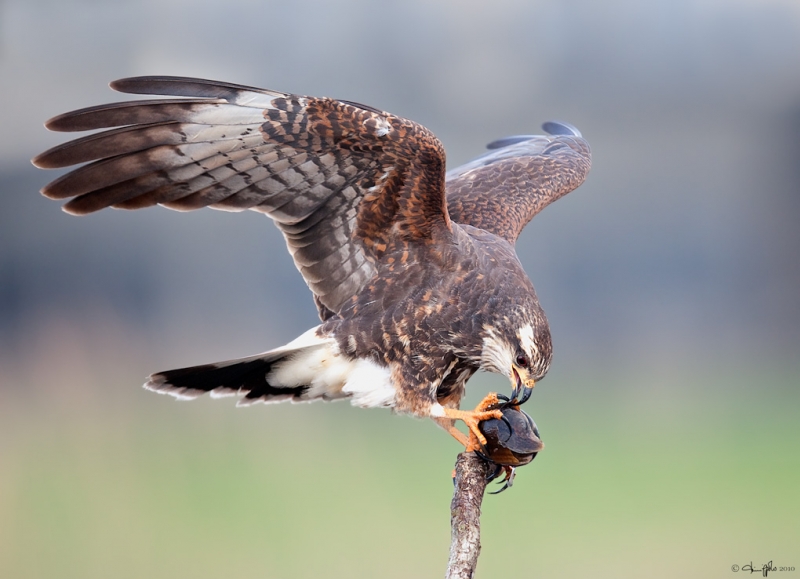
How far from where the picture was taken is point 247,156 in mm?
2844

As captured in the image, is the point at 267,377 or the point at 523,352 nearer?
the point at 523,352

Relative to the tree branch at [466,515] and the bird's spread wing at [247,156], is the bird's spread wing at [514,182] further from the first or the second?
the tree branch at [466,515]

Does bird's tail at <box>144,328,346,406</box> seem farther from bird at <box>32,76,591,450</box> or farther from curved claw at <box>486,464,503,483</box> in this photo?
curved claw at <box>486,464,503,483</box>

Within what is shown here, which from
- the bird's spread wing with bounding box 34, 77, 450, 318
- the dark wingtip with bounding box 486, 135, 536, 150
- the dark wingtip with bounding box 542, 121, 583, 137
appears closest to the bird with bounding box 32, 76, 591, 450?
the bird's spread wing with bounding box 34, 77, 450, 318

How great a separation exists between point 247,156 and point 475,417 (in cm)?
122

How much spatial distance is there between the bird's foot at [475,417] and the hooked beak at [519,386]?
79 mm

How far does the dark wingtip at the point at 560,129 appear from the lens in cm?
522

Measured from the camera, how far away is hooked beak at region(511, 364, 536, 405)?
2.91 m

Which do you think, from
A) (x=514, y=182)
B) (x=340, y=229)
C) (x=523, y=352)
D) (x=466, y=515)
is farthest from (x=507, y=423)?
(x=514, y=182)

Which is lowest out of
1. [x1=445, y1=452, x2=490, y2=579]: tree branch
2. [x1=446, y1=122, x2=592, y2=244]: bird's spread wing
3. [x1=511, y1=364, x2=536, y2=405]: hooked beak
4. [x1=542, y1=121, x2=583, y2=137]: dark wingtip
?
[x1=445, y1=452, x2=490, y2=579]: tree branch

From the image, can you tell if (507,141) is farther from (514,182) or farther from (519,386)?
(519,386)

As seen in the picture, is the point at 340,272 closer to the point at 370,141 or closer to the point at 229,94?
the point at 370,141

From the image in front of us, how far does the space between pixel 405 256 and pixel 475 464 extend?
84cm

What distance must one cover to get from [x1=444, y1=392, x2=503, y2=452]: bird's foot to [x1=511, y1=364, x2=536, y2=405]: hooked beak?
0.08 metres
